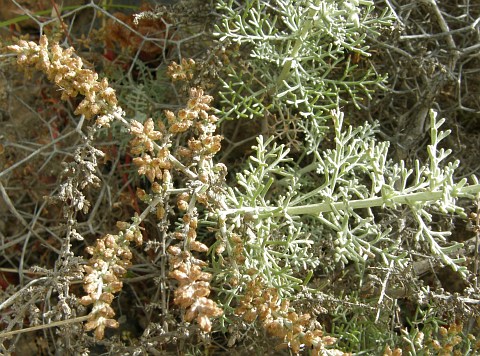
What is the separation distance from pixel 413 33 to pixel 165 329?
183 centimetres

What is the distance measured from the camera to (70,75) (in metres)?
1.93

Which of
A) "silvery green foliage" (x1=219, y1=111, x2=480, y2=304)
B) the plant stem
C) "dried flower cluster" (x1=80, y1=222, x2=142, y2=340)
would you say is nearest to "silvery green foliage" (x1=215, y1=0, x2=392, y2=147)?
"silvery green foliage" (x1=219, y1=111, x2=480, y2=304)

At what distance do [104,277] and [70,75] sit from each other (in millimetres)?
664

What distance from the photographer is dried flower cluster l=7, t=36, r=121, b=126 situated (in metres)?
1.93

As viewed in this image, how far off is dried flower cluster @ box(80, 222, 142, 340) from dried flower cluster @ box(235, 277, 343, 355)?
410mm

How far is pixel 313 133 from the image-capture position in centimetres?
263

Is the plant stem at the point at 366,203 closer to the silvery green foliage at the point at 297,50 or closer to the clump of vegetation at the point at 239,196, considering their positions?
the clump of vegetation at the point at 239,196

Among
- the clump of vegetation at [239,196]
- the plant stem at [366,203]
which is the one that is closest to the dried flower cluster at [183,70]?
the clump of vegetation at [239,196]

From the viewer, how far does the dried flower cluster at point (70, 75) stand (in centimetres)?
193

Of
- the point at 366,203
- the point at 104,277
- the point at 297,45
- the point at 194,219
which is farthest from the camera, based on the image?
the point at 297,45

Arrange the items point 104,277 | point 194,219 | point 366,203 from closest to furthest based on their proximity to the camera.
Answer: point 104,277 < point 194,219 < point 366,203

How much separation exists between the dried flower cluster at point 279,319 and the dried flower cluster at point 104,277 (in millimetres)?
410

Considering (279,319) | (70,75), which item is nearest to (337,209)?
(279,319)

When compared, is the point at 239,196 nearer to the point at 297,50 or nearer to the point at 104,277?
the point at 297,50
